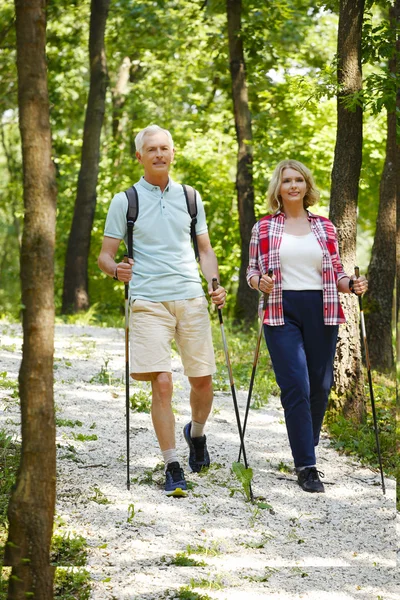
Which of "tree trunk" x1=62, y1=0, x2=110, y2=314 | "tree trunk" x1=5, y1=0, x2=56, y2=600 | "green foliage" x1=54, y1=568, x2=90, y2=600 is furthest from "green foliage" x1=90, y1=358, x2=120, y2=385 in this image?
"tree trunk" x1=62, y1=0, x2=110, y2=314

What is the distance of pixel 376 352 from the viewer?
10.8m

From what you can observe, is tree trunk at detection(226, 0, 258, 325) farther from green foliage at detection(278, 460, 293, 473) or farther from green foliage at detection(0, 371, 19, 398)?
green foliage at detection(278, 460, 293, 473)

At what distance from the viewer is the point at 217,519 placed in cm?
499

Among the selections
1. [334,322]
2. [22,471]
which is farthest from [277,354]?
[22,471]

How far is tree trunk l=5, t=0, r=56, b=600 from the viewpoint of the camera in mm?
3443

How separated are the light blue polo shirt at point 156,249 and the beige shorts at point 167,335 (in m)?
0.07

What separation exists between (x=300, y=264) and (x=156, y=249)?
104 centimetres

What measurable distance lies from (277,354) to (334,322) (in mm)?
446

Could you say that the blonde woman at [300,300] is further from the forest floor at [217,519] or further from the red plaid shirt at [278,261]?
the forest floor at [217,519]

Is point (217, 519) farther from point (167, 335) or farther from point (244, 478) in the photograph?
point (167, 335)

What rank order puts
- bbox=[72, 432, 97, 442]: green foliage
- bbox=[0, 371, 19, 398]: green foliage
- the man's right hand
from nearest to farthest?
1. the man's right hand
2. bbox=[72, 432, 97, 442]: green foliage
3. bbox=[0, 371, 19, 398]: green foliage

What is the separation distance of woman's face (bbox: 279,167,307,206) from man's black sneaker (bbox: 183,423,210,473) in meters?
1.74

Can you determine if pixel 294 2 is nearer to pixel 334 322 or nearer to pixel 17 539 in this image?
pixel 334 322

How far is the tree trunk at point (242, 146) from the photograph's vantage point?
1415 centimetres
